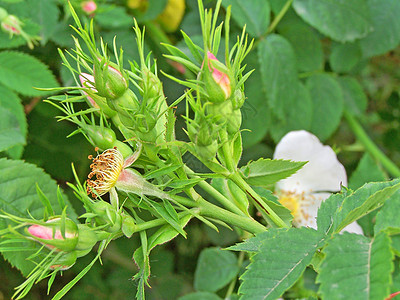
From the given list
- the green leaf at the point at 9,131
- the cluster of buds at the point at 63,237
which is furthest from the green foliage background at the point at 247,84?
the cluster of buds at the point at 63,237

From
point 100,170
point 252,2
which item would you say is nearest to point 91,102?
point 100,170

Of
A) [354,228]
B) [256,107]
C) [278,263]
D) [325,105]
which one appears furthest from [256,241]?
[325,105]

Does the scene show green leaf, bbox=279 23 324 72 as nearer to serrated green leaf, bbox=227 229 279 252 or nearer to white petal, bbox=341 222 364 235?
white petal, bbox=341 222 364 235

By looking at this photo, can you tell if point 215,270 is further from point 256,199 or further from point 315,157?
point 256,199

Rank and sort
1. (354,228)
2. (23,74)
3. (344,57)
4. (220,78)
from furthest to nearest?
(344,57), (23,74), (354,228), (220,78)

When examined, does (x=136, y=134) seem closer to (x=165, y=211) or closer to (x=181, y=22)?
(x=165, y=211)

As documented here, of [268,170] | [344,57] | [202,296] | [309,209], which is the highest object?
[268,170]
